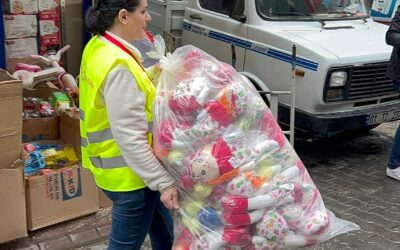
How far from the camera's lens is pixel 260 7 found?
530 centimetres

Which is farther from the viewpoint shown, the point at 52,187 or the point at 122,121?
the point at 52,187

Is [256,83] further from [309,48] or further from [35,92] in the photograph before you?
[35,92]

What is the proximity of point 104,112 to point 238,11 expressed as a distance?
354 cm

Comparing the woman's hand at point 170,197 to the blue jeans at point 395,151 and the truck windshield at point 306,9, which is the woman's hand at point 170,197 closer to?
the blue jeans at point 395,151

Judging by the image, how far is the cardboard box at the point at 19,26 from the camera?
4746 millimetres

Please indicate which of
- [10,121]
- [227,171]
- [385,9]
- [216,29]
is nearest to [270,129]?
[227,171]

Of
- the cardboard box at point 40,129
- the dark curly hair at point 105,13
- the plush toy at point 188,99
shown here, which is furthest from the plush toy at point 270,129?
the cardboard box at point 40,129

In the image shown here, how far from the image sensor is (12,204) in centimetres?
341

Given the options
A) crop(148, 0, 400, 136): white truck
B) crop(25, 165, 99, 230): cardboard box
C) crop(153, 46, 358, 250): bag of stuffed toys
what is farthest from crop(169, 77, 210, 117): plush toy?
crop(148, 0, 400, 136): white truck

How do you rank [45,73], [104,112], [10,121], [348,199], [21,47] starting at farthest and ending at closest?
[21,47] < [348,199] < [45,73] < [10,121] < [104,112]

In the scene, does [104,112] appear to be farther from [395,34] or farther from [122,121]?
[395,34]

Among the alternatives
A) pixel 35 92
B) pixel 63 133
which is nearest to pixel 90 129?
pixel 63 133

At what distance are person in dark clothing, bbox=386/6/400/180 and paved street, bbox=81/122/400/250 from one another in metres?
0.11

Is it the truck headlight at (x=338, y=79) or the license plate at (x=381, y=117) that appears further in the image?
the license plate at (x=381, y=117)
